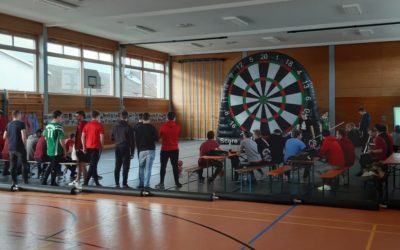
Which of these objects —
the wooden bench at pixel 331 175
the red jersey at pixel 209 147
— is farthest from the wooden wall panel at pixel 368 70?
the red jersey at pixel 209 147

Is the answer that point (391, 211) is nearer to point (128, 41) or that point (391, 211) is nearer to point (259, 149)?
point (259, 149)

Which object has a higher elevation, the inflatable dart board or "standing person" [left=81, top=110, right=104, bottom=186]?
the inflatable dart board

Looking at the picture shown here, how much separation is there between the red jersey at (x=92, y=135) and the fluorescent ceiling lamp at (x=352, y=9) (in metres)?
8.59

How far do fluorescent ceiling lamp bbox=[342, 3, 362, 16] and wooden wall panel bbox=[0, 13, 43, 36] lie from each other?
10161 mm

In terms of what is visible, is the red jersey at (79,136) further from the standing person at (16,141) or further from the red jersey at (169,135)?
the red jersey at (169,135)

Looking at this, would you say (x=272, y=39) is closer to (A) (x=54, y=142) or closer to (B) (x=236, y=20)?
(B) (x=236, y=20)

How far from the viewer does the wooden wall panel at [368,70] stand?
1884 cm

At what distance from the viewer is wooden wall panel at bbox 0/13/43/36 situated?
1354cm

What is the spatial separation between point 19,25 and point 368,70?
14.6m

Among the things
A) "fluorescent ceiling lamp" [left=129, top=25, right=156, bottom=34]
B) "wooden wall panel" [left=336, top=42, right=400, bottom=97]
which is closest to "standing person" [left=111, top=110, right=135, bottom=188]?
"fluorescent ceiling lamp" [left=129, top=25, right=156, bottom=34]

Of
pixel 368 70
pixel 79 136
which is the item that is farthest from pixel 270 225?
pixel 368 70

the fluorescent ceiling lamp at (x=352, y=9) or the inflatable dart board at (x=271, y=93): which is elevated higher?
the fluorescent ceiling lamp at (x=352, y=9)

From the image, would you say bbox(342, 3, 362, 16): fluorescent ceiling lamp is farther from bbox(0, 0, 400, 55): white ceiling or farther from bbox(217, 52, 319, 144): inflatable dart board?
bbox(217, 52, 319, 144): inflatable dart board

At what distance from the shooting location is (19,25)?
1407 cm
